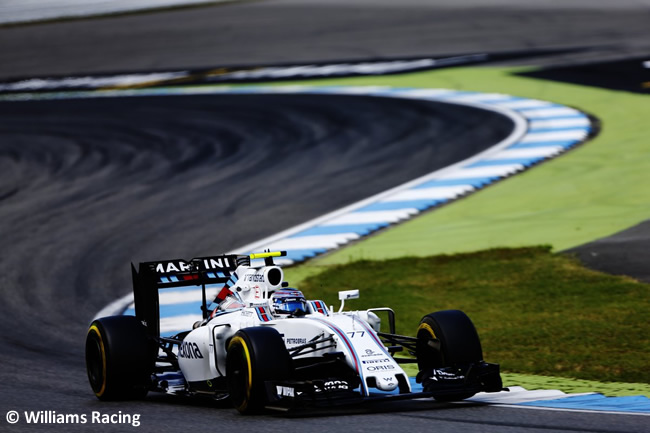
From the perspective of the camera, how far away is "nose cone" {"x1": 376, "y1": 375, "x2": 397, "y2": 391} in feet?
25.3

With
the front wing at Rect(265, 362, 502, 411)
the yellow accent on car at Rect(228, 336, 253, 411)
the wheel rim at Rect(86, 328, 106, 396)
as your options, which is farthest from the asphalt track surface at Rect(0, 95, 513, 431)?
the front wing at Rect(265, 362, 502, 411)

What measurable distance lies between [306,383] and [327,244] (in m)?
7.28

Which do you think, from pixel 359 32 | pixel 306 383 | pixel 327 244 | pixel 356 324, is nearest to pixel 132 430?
pixel 306 383

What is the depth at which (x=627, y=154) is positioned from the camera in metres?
18.7

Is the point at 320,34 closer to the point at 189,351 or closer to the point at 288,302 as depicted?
the point at 189,351

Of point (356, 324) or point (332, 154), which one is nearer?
point (356, 324)

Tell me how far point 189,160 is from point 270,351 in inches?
514

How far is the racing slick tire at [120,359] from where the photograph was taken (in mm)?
9203

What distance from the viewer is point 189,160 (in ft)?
67.8

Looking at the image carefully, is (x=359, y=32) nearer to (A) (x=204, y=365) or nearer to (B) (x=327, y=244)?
(B) (x=327, y=244)

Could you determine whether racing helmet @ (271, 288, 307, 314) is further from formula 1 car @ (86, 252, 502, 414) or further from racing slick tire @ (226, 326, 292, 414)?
racing slick tire @ (226, 326, 292, 414)

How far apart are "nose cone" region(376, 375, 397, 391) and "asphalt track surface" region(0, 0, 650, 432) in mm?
208

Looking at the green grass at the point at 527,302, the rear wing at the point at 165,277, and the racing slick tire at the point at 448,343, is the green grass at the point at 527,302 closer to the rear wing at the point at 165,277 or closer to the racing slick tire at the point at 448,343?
the racing slick tire at the point at 448,343

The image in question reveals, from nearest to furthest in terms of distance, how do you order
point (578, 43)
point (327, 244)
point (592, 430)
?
point (592, 430)
point (327, 244)
point (578, 43)
